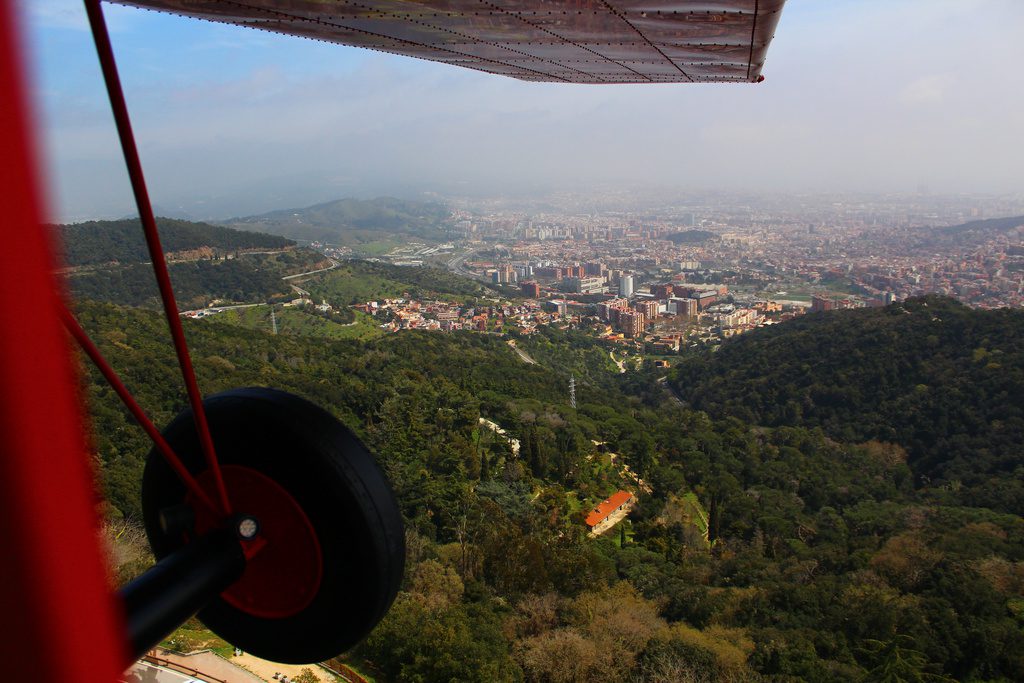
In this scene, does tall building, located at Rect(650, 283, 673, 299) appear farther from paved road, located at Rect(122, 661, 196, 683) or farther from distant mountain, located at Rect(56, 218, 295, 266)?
paved road, located at Rect(122, 661, 196, 683)

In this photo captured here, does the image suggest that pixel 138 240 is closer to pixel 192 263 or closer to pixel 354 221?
pixel 192 263

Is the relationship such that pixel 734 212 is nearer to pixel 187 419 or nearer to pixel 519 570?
pixel 519 570

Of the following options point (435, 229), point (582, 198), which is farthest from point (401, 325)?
point (582, 198)

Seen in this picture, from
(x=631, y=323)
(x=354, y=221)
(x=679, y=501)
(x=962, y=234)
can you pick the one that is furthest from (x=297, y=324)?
(x=962, y=234)

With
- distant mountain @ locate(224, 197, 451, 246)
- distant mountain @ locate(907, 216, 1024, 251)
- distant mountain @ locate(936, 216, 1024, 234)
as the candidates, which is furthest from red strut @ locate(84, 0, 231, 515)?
distant mountain @ locate(936, 216, 1024, 234)

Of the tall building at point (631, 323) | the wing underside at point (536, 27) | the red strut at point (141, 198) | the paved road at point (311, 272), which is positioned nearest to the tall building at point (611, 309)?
the tall building at point (631, 323)

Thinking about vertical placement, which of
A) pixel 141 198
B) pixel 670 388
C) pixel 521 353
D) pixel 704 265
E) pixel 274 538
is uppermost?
pixel 141 198

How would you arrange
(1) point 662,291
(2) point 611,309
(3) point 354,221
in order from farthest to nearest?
(3) point 354,221 < (1) point 662,291 < (2) point 611,309
